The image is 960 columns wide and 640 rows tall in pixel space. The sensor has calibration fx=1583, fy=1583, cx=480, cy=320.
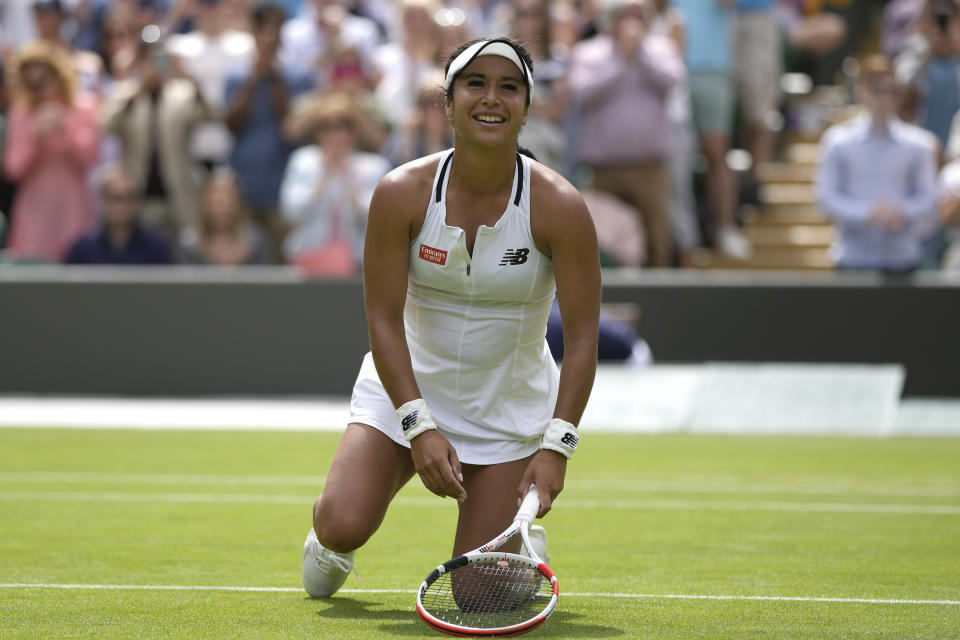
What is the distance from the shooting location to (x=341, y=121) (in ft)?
39.7

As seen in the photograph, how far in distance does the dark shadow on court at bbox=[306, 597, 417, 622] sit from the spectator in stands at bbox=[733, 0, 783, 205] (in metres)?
9.77

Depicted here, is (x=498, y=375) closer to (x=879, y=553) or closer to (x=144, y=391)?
(x=879, y=553)

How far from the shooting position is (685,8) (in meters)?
13.6

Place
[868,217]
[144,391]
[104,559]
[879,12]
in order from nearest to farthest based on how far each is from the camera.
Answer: [104,559] → [868,217] → [144,391] → [879,12]

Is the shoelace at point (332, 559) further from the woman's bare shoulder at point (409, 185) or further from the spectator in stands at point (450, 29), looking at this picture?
the spectator in stands at point (450, 29)

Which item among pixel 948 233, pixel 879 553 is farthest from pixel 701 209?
pixel 879 553

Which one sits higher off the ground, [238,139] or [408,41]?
[408,41]

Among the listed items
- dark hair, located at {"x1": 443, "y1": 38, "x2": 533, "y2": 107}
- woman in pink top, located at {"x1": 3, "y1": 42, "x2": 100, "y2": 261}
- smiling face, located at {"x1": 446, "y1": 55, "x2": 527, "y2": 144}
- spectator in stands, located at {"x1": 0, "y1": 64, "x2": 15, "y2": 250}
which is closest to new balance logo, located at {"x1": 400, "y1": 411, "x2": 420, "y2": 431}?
smiling face, located at {"x1": 446, "y1": 55, "x2": 527, "y2": 144}

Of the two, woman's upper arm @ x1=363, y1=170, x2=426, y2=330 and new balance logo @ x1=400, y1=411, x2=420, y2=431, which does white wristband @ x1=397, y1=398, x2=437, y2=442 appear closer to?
new balance logo @ x1=400, y1=411, x2=420, y2=431

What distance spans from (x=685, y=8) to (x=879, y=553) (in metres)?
8.20

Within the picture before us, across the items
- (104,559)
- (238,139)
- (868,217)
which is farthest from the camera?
(238,139)

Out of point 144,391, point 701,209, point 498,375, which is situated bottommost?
point 144,391

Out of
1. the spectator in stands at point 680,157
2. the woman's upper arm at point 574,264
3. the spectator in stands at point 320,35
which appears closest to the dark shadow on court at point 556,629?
the woman's upper arm at point 574,264

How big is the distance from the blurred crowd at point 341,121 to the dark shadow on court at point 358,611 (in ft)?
23.0
